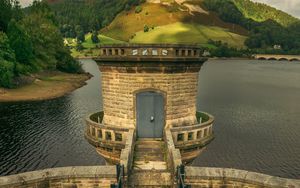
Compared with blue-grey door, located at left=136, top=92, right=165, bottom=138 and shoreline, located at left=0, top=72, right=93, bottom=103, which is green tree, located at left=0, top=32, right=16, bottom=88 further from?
blue-grey door, located at left=136, top=92, right=165, bottom=138

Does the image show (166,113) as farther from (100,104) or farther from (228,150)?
(100,104)

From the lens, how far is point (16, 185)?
430 inches

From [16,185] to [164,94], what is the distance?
841 cm

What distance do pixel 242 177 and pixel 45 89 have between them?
55.4 m

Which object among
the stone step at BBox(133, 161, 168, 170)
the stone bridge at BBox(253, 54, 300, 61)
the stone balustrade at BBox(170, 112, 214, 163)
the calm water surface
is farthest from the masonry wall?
the stone bridge at BBox(253, 54, 300, 61)

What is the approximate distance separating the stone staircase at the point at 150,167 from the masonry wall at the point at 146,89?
168cm

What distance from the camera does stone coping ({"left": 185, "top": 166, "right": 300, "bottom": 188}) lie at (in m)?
11.0

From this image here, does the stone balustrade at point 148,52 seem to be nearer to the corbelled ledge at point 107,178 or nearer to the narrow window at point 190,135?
the narrow window at point 190,135

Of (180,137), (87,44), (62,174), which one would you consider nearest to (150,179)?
(62,174)

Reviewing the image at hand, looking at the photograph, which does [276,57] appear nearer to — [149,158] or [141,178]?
[149,158]

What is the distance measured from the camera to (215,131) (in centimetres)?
3747

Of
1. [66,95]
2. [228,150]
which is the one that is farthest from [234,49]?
[228,150]

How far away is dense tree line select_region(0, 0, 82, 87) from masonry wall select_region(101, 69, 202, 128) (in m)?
43.3

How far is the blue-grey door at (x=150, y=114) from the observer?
1561cm
